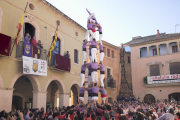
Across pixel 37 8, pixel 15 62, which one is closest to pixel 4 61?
pixel 15 62

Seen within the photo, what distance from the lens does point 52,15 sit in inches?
717

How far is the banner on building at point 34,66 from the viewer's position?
13648 mm

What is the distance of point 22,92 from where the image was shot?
696 inches

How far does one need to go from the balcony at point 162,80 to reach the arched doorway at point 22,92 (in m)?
15.3

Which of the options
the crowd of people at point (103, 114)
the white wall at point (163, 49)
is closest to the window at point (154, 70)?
the white wall at point (163, 49)

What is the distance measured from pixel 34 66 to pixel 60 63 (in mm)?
3260

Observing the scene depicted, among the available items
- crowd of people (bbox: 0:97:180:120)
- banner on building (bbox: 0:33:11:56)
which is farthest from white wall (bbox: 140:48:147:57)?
banner on building (bbox: 0:33:11:56)

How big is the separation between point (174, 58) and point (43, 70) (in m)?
17.7

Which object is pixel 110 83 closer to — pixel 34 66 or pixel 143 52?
pixel 143 52

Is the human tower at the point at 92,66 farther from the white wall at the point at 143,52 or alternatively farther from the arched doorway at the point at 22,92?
the white wall at the point at 143,52

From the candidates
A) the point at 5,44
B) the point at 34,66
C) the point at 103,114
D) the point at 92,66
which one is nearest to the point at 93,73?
the point at 92,66

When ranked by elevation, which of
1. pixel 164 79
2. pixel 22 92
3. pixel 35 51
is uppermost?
pixel 35 51

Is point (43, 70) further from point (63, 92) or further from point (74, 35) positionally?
point (74, 35)

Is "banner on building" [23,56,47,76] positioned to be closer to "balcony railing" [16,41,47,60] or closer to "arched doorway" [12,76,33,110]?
"balcony railing" [16,41,47,60]
